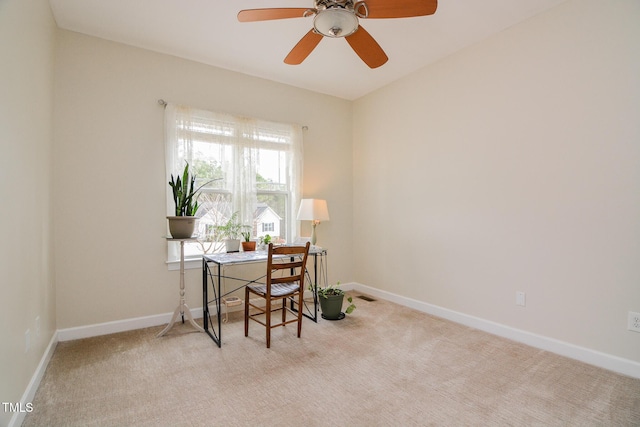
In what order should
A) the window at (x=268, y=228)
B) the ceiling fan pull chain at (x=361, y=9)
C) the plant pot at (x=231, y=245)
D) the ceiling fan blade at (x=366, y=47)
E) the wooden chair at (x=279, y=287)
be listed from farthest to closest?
1. the window at (x=268, y=228)
2. the plant pot at (x=231, y=245)
3. the wooden chair at (x=279, y=287)
4. the ceiling fan blade at (x=366, y=47)
5. the ceiling fan pull chain at (x=361, y=9)

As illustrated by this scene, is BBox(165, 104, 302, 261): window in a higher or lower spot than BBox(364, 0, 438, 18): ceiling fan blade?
lower

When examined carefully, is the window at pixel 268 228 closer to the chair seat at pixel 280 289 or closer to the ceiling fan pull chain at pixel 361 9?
the chair seat at pixel 280 289

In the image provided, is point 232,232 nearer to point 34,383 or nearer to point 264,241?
point 264,241

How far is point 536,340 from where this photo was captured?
259 centimetres

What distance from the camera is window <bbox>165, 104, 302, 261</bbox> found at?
3.24 meters

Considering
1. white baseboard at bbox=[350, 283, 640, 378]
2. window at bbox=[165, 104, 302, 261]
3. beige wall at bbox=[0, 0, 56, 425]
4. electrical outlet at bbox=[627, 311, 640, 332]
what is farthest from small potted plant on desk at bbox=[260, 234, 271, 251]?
electrical outlet at bbox=[627, 311, 640, 332]

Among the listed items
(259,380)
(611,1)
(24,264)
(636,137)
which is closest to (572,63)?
(611,1)

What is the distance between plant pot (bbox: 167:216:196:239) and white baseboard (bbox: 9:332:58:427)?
1.19 meters

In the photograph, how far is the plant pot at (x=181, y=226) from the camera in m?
2.76

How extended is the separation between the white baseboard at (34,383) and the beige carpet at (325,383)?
0.14 feet

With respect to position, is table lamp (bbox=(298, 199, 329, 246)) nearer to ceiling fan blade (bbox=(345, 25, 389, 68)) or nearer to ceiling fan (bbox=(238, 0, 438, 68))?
ceiling fan blade (bbox=(345, 25, 389, 68))

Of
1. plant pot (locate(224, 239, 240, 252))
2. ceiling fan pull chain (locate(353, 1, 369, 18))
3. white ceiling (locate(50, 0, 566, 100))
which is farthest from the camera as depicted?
plant pot (locate(224, 239, 240, 252))

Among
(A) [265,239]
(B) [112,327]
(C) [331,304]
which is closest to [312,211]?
(A) [265,239]

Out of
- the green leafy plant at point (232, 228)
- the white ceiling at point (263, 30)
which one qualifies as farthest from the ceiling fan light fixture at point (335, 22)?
the green leafy plant at point (232, 228)
